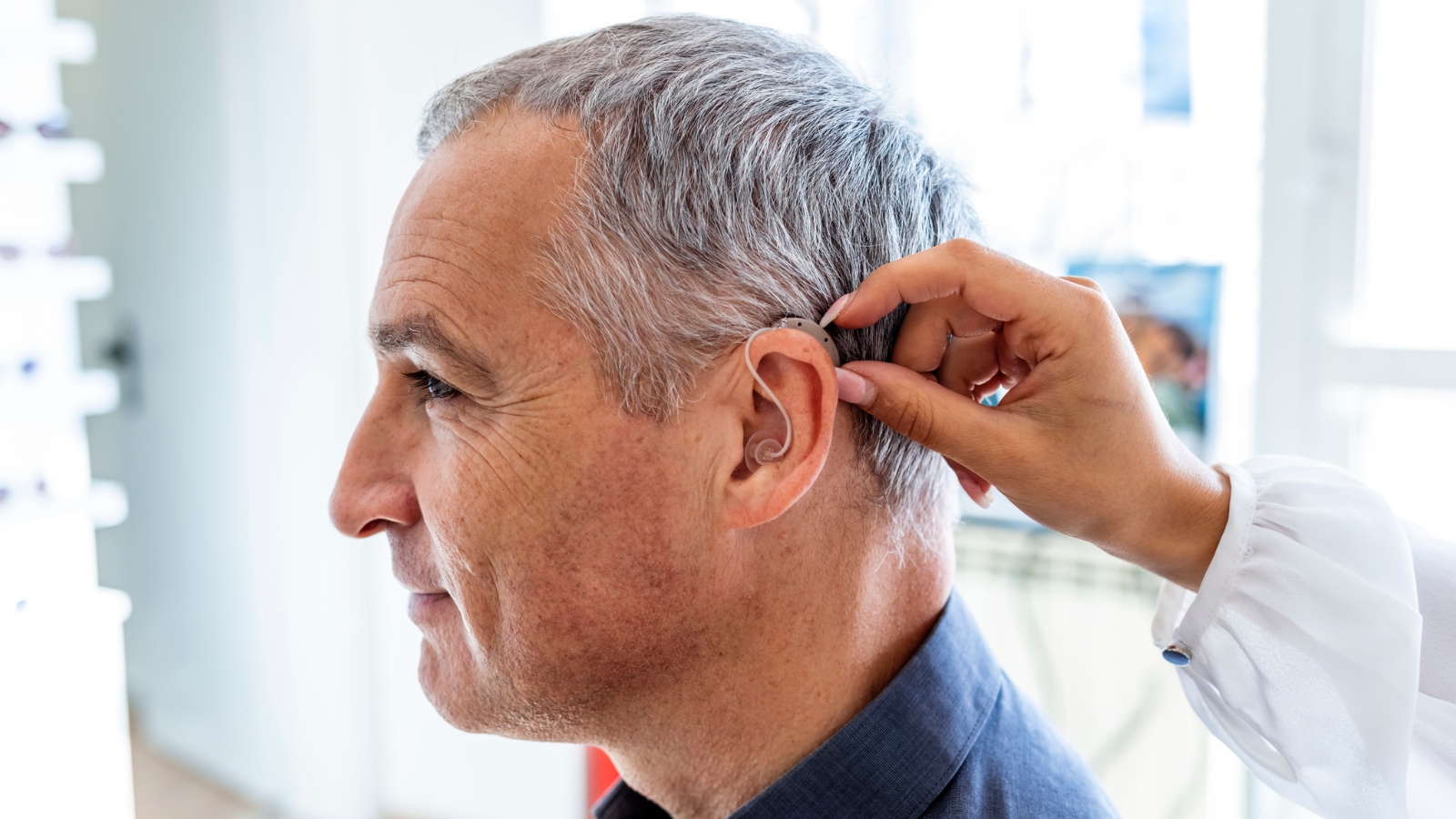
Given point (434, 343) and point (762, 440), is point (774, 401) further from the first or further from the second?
point (434, 343)

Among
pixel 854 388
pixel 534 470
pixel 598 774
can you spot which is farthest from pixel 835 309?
pixel 598 774

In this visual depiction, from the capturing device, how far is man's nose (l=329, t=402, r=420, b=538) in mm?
1007

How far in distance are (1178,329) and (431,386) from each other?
178cm

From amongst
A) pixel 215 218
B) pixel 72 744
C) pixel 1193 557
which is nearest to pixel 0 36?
pixel 72 744

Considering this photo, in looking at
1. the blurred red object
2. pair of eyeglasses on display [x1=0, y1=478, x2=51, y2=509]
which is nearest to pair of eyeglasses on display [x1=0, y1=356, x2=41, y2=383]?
pair of eyeglasses on display [x1=0, y1=478, x2=51, y2=509]

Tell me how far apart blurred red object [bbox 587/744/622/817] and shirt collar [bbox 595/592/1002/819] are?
1.72 meters

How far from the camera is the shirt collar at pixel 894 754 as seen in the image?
91 centimetres

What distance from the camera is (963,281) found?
33.3 inches

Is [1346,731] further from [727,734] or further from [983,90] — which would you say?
[983,90]

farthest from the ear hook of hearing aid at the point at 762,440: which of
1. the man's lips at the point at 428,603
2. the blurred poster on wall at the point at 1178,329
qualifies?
the blurred poster on wall at the point at 1178,329

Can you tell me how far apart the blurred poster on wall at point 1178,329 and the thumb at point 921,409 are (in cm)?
149

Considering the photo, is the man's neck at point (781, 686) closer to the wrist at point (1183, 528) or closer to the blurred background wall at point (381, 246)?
the wrist at point (1183, 528)

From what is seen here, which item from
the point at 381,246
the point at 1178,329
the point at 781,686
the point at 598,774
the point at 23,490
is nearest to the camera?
the point at 781,686

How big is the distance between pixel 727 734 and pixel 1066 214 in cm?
179
